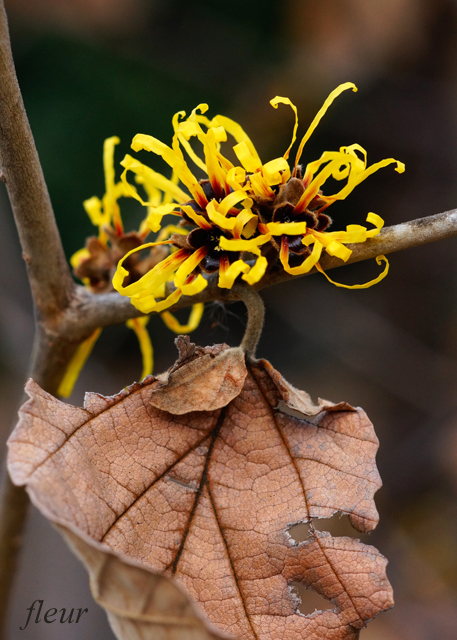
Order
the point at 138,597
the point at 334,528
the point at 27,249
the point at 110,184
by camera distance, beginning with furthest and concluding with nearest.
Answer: the point at 334,528, the point at 110,184, the point at 27,249, the point at 138,597

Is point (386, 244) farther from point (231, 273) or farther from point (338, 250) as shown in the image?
point (231, 273)

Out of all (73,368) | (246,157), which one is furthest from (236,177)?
(73,368)

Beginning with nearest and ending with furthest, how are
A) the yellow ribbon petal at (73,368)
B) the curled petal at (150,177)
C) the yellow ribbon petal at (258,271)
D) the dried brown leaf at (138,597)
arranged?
the dried brown leaf at (138,597) → the yellow ribbon petal at (258,271) → the curled petal at (150,177) → the yellow ribbon petal at (73,368)

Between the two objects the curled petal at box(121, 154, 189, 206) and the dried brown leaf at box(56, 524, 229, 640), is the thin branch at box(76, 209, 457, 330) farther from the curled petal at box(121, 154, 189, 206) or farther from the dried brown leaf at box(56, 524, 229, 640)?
the dried brown leaf at box(56, 524, 229, 640)

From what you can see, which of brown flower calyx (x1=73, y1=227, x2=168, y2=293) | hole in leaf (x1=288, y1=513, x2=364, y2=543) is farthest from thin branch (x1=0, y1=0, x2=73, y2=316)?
hole in leaf (x1=288, y1=513, x2=364, y2=543)

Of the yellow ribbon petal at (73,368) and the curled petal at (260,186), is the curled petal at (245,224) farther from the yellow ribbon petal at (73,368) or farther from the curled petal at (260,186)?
the yellow ribbon petal at (73,368)

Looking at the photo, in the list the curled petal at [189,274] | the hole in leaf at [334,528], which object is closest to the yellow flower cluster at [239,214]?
the curled petal at [189,274]
